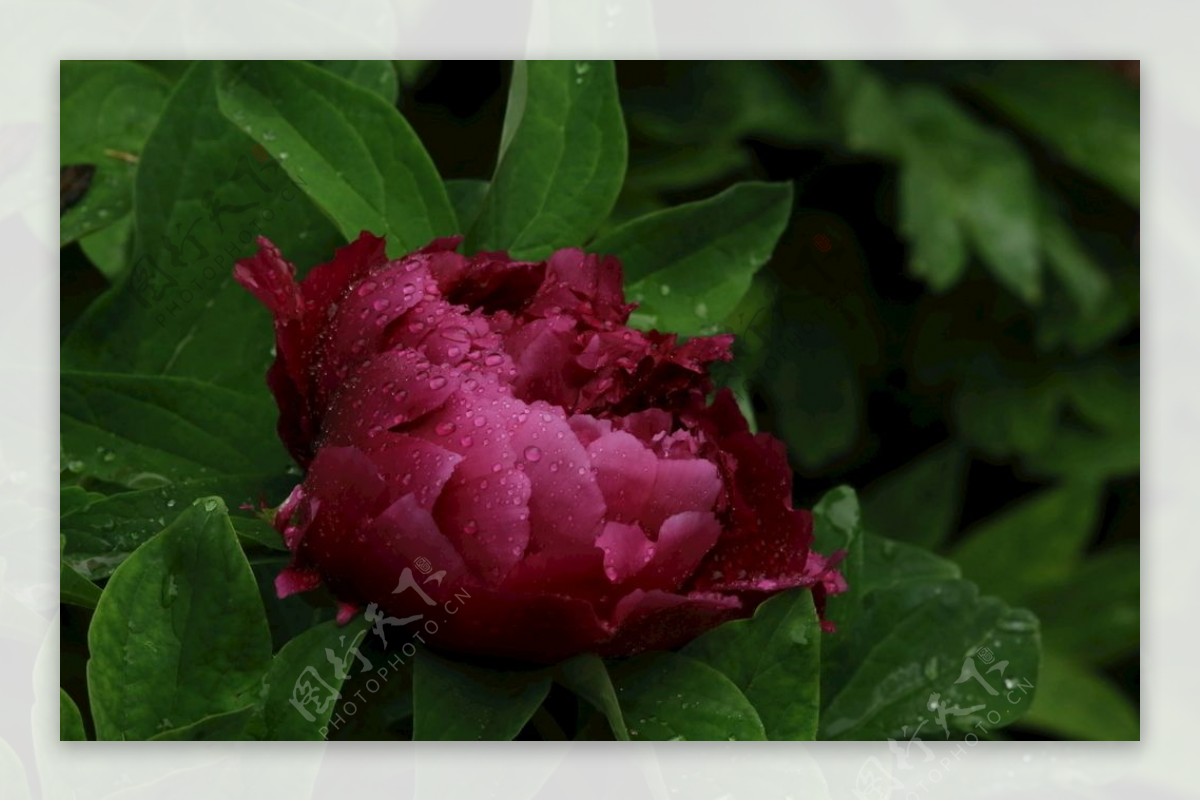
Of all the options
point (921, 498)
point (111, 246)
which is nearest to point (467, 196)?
point (111, 246)

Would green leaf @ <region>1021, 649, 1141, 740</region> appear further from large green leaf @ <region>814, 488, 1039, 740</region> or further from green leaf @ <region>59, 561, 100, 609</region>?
green leaf @ <region>59, 561, 100, 609</region>

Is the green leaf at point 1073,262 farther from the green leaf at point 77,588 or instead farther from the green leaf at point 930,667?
the green leaf at point 77,588

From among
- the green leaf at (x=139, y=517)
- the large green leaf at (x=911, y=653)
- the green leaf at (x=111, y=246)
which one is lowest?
the large green leaf at (x=911, y=653)

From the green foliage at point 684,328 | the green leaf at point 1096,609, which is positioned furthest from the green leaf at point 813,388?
the green leaf at point 1096,609

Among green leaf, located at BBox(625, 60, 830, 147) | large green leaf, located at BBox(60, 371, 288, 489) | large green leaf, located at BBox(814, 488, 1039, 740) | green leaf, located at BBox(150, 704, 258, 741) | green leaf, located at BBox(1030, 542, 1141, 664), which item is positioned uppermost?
green leaf, located at BBox(625, 60, 830, 147)

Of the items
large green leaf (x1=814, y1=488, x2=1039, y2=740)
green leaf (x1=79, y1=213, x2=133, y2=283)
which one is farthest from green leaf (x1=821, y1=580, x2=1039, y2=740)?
green leaf (x1=79, y1=213, x2=133, y2=283)
